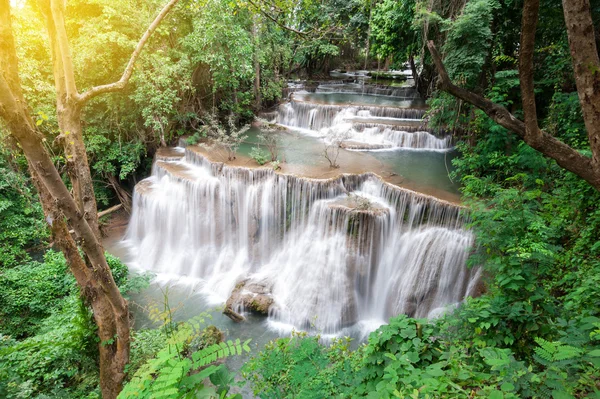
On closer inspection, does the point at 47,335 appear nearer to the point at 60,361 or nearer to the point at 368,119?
the point at 60,361

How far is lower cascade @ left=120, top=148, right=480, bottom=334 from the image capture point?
6.96 meters

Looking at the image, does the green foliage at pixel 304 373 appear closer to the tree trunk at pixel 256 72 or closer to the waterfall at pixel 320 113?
the waterfall at pixel 320 113

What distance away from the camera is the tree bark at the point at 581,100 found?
2336 millimetres

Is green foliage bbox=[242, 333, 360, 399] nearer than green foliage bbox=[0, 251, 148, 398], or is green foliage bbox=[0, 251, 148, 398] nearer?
green foliage bbox=[242, 333, 360, 399]

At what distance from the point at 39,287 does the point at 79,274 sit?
406 cm

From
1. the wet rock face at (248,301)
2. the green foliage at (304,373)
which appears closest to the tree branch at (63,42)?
the green foliage at (304,373)

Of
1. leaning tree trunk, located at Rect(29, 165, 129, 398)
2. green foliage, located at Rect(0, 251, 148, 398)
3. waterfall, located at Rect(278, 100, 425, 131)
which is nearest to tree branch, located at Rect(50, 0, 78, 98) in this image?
leaning tree trunk, located at Rect(29, 165, 129, 398)

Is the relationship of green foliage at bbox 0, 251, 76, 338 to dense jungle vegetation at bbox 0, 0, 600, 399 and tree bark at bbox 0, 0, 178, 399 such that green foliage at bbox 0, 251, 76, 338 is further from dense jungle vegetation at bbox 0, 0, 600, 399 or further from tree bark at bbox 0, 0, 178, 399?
tree bark at bbox 0, 0, 178, 399

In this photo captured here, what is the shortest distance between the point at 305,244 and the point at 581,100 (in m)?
6.59

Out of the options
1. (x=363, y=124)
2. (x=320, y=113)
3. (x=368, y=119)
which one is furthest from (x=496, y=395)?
(x=320, y=113)

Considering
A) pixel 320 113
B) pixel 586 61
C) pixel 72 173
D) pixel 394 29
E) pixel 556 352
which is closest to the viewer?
pixel 556 352

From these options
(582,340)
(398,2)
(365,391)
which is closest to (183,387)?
(365,391)

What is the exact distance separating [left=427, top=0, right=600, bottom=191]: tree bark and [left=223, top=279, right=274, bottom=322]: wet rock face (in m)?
6.38

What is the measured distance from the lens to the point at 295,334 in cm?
654
